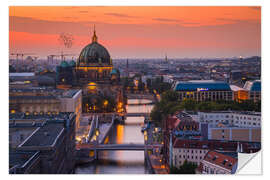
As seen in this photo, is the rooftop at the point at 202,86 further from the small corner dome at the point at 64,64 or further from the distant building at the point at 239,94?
the small corner dome at the point at 64,64

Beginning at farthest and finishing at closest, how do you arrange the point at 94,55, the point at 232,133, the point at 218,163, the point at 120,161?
the point at 94,55 < the point at 120,161 < the point at 232,133 < the point at 218,163

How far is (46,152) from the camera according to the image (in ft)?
45.1

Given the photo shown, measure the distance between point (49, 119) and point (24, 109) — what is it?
17.5 ft

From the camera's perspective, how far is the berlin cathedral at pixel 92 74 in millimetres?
39188

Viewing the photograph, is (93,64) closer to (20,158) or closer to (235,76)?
(235,76)

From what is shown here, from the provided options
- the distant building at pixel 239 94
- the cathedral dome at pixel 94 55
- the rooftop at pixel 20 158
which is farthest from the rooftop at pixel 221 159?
the cathedral dome at pixel 94 55

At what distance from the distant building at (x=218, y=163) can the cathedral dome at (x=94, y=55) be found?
26.2 m

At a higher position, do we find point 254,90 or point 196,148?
point 254,90

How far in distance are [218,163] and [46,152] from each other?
167 inches

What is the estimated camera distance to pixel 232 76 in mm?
35688

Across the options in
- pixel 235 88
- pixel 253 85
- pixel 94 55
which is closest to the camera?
pixel 253 85

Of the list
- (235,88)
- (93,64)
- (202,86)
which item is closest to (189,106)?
(235,88)

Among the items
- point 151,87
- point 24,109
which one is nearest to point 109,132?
point 24,109
